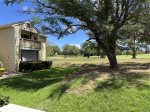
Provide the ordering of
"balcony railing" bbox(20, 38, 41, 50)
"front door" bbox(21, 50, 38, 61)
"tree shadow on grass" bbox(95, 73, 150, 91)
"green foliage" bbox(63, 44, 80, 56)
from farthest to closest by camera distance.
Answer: "green foliage" bbox(63, 44, 80, 56)
"front door" bbox(21, 50, 38, 61)
"balcony railing" bbox(20, 38, 41, 50)
"tree shadow on grass" bbox(95, 73, 150, 91)

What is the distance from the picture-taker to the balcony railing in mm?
29328

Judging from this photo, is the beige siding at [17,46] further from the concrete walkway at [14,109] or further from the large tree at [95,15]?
the concrete walkway at [14,109]

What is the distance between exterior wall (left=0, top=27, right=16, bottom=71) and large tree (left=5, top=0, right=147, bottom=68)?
33.3 feet

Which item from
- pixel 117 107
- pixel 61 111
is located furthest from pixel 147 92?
pixel 61 111

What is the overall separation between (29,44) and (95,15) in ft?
51.1

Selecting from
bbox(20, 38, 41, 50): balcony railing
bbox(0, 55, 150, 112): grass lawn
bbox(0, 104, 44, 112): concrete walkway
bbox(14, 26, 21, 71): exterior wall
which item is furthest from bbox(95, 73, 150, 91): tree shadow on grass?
bbox(20, 38, 41, 50): balcony railing

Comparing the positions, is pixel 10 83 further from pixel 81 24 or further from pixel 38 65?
pixel 38 65

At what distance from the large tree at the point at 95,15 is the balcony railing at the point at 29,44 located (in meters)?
10.7

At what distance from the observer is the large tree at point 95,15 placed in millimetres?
16609

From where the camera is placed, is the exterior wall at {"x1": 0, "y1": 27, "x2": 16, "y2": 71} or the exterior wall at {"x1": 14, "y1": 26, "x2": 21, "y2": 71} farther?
the exterior wall at {"x1": 14, "y1": 26, "x2": 21, "y2": 71}

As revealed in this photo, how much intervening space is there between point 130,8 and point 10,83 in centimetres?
1068

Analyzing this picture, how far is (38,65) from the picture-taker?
29016 millimetres

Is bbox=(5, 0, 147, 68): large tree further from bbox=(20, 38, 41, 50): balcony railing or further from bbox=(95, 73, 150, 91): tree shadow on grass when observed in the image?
bbox=(20, 38, 41, 50): balcony railing

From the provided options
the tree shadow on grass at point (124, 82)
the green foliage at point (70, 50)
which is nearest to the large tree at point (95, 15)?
the tree shadow on grass at point (124, 82)
